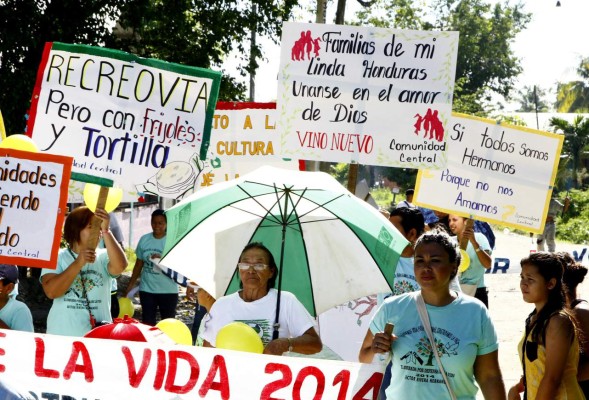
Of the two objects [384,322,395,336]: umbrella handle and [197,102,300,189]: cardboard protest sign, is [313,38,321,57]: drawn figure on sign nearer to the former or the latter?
[197,102,300,189]: cardboard protest sign

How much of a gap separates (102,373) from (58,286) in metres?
1.52

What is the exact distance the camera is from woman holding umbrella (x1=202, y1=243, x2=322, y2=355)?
16.6 feet

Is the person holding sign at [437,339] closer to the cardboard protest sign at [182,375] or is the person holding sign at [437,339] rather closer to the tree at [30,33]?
the cardboard protest sign at [182,375]

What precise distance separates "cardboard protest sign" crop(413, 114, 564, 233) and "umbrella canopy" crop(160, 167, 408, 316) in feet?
8.11

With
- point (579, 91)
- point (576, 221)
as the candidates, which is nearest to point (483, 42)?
point (579, 91)

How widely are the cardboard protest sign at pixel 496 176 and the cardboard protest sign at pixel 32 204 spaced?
3596mm

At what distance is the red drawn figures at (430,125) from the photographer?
7.52m

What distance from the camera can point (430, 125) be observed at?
754 centimetres

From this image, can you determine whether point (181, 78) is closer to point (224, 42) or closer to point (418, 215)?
point (418, 215)

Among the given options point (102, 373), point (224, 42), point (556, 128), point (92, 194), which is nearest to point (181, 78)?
point (92, 194)

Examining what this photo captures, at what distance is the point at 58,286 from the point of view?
228 inches

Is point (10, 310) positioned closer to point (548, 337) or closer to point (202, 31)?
point (548, 337)

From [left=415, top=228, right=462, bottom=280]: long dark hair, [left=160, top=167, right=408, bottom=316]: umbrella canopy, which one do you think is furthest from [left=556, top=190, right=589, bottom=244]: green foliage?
[left=415, top=228, right=462, bottom=280]: long dark hair

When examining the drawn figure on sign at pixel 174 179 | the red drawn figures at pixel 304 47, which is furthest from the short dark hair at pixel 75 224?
the red drawn figures at pixel 304 47
